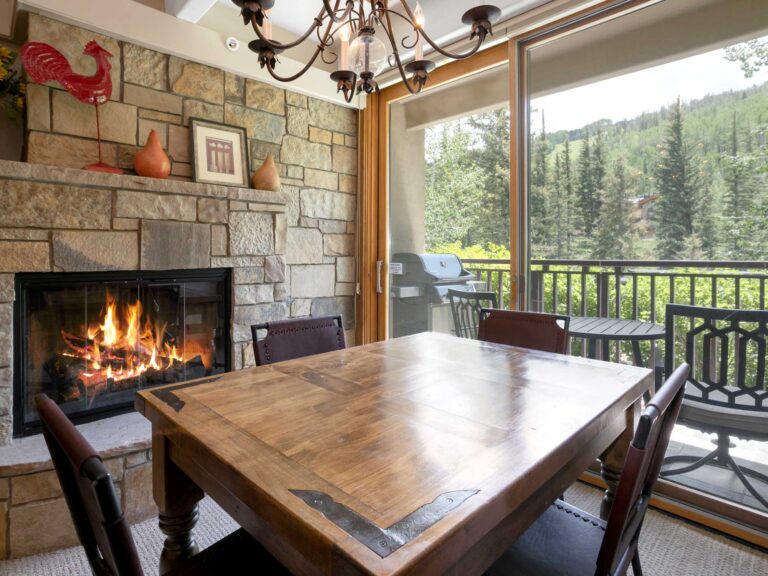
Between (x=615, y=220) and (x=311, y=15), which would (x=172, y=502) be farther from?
(x=311, y=15)

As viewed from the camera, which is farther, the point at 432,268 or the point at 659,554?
the point at 432,268

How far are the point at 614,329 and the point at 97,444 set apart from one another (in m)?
2.54

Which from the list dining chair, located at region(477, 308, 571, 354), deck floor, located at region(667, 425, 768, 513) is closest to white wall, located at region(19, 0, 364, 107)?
dining chair, located at region(477, 308, 571, 354)

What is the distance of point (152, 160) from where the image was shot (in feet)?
7.44

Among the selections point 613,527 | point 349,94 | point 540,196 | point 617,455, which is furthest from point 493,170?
point 613,527

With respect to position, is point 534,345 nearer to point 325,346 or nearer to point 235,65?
point 325,346

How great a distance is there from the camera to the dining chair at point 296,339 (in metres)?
1.77

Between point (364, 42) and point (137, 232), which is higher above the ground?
point (364, 42)

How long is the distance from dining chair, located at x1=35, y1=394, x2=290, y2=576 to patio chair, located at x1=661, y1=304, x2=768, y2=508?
1.95 meters

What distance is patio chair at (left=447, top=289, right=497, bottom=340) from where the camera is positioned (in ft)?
9.27

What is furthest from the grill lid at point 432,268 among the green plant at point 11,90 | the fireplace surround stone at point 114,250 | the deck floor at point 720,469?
the green plant at point 11,90

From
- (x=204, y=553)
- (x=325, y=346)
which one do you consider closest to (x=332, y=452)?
(x=204, y=553)

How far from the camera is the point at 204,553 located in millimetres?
1074

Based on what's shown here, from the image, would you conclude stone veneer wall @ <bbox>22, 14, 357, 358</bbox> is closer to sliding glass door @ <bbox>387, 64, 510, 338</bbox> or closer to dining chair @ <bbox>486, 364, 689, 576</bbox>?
sliding glass door @ <bbox>387, 64, 510, 338</bbox>
